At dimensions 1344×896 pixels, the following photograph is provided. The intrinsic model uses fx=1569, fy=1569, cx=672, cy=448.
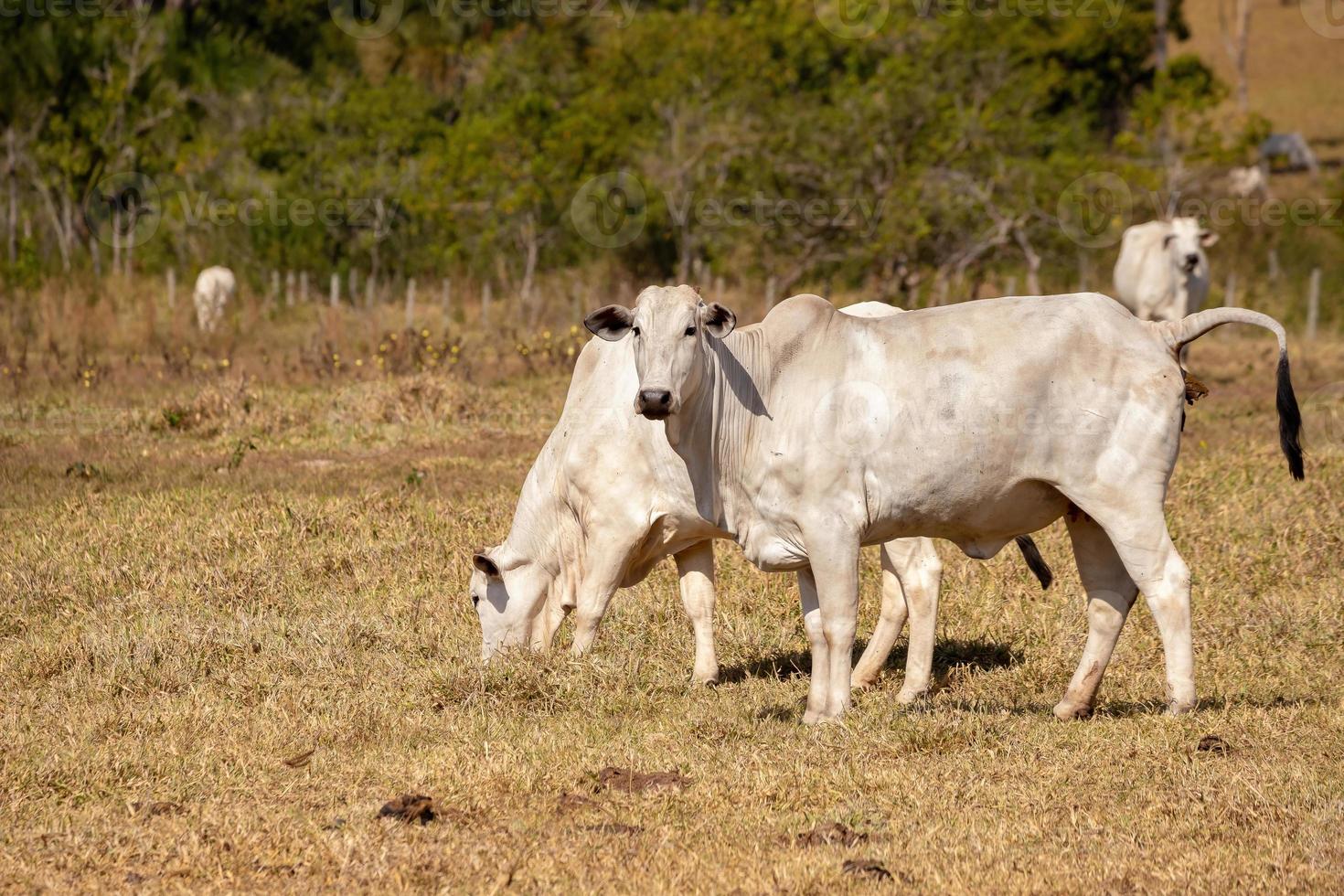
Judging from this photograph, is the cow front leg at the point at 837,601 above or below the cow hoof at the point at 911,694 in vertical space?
above

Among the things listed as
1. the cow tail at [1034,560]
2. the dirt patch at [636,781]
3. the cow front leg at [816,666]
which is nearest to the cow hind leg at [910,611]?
the cow tail at [1034,560]

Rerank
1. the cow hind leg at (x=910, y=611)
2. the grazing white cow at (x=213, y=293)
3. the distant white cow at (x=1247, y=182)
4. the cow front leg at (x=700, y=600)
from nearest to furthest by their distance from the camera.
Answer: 1. the cow hind leg at (x=910, y=611)
2. the cow front leg at (x=700, y=600)
3. the grazing white cow at (x=213, y=293)
4. the distant white cow at (x=1247, y=182)

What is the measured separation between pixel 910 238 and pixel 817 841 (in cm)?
2038

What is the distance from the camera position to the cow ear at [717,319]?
5754mm

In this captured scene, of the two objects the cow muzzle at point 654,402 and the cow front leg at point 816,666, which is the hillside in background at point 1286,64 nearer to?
the cow front leg at point 816,666

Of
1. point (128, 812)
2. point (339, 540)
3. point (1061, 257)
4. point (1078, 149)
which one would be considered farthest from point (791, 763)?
point (1078, 149)

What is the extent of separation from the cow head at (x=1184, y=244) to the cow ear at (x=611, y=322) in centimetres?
1373

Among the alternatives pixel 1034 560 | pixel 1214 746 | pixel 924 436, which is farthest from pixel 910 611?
pixel 1214 746

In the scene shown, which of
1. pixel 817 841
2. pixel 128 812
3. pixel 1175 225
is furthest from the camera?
pixel 1175 225

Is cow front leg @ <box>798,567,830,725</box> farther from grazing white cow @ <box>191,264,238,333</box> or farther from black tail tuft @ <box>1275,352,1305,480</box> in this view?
grazing white cow @ <box>191,264,238,333</box>

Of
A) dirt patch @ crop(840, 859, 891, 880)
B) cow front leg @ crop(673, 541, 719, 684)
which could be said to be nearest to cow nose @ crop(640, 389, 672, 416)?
dirt patch @ crop(840, 859, 891, 880)

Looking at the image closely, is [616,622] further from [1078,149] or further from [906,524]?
[1078,149]

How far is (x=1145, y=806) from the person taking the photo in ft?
16.3

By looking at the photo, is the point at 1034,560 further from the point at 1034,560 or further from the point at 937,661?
the point at 937,661
